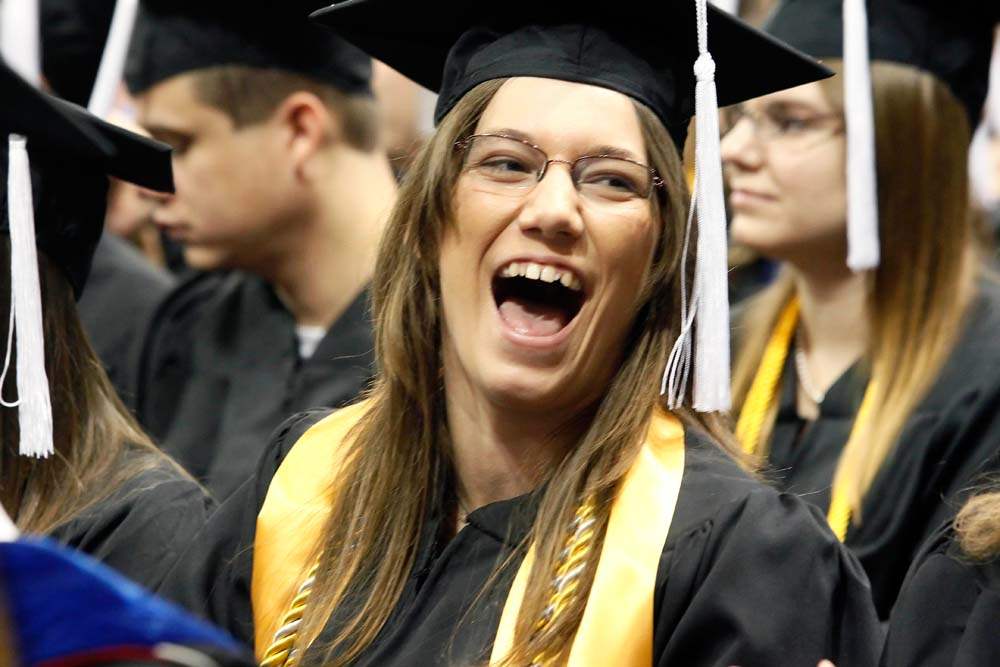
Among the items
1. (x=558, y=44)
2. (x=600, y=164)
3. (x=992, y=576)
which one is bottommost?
(x=992, y=576)

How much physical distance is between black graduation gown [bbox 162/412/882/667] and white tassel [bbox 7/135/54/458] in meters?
0.67

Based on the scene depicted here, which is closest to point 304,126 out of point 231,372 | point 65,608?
point 231,372

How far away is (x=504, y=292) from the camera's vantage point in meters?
2.61

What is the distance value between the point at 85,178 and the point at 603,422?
1.06 m

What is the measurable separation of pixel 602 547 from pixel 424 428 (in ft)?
1.35

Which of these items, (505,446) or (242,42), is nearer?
(505,446)

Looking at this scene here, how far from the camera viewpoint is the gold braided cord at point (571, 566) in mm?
2279

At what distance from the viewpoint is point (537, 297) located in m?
2.57

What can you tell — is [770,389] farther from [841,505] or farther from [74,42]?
[74,42]

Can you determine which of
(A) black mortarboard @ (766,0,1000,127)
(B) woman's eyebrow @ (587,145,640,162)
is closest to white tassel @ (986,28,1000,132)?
(A) black mortarboard @ (766,0,1000,127)

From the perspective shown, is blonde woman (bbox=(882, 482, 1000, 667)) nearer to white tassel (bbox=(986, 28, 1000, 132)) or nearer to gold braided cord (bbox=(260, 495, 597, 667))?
gold braided cord (bbox=(260, 495, 597, 667))

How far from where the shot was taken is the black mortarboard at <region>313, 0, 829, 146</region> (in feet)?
8.17

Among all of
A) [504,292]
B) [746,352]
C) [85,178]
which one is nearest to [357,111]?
[746,352]

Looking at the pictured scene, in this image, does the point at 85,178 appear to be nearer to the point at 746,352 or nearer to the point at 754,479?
the point at 754,479
